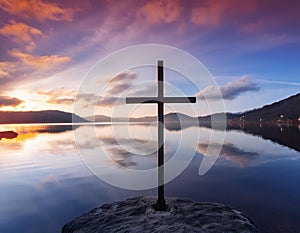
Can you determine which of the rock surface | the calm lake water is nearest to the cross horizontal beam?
Answer: the rock surface

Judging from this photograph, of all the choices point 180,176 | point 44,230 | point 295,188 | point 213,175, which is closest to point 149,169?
point 180,176

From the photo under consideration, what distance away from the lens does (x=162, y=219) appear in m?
8.26

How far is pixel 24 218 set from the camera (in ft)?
43.4

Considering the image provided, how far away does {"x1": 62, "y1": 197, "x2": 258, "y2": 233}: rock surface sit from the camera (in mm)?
7648

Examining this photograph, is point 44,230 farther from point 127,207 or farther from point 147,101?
point 147,101

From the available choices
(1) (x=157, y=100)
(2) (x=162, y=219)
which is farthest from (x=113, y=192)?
(1) (x=157, y=100)

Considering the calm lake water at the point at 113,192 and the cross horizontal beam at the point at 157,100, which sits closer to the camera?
the cross horizontal beam at the point at 157,100

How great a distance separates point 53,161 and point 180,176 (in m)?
18.7

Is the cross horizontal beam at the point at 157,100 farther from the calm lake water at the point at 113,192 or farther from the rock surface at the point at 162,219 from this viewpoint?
the calm lake water at the point at 113,192

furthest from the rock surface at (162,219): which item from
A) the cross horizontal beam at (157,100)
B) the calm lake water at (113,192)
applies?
the cross horizontal beam at (157,100)

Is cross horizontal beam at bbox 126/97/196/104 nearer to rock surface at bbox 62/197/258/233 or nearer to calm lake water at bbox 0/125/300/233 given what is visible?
rock surface at bbox 62/197/258/233

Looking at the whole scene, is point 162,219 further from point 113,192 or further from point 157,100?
point 113,192

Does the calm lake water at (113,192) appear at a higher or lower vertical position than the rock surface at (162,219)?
lower

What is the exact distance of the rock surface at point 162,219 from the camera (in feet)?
25.1
